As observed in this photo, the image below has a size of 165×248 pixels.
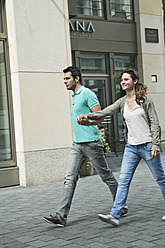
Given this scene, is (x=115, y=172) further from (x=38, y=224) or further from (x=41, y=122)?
(x=38, y=224)

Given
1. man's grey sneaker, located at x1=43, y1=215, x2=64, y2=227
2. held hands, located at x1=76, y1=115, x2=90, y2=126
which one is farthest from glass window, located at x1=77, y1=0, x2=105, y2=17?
man's grey sneaker, located at x1=43, y1=215, x2=64, y2=227

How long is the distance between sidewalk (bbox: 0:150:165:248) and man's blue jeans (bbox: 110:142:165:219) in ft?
0.89

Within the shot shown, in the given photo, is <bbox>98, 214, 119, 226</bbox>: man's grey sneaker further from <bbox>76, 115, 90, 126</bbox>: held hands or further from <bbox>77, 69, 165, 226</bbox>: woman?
<bbox>76, 115, 90, 126</bbox>: held hands

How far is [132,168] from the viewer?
5.24m

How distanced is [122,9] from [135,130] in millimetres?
10783

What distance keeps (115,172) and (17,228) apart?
4.88 meters

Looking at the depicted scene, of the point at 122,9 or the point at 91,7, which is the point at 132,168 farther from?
the point at 122,9

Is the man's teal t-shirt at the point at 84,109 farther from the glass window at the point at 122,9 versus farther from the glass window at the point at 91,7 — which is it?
the glass window at the point at 122,9

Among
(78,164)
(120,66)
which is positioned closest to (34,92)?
(78,164)

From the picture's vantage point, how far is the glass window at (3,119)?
29.5 ft

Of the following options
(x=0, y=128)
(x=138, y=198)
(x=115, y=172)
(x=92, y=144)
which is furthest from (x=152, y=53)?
(x=92, y=144)

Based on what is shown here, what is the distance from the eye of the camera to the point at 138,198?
268 inches

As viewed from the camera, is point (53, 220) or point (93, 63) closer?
point (53, 220)

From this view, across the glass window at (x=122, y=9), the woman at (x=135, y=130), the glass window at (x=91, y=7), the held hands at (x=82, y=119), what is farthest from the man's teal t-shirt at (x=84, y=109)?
the glass window at (x=122, y=9)
